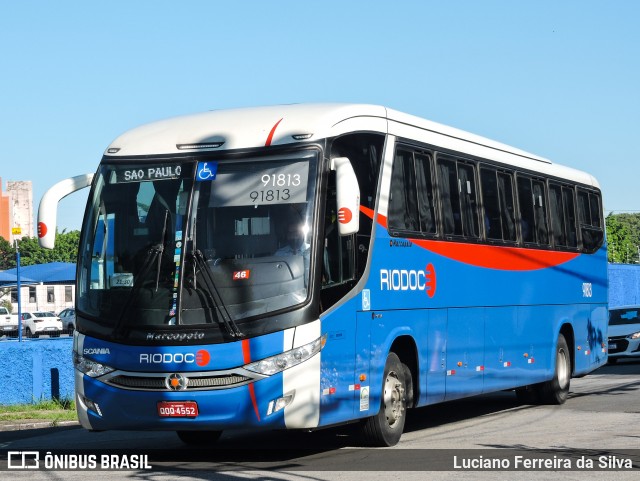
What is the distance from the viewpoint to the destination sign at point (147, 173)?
40.0ft

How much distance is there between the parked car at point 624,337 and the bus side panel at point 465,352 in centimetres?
1516

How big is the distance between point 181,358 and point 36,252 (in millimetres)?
113507

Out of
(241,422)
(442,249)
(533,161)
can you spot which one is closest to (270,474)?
(241,422)

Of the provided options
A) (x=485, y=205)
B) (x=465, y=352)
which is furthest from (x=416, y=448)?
(x=485, y=205)

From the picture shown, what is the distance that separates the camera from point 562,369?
19.7 m

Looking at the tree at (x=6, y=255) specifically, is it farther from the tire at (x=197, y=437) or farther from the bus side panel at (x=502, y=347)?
the tire at (x=197, y=437)

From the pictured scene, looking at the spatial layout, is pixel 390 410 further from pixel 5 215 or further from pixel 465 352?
pixel 5 215

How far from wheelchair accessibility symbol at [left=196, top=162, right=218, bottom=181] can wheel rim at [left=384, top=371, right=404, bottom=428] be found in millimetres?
3169

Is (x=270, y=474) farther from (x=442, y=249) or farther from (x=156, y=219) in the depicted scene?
(x=442, y=249)

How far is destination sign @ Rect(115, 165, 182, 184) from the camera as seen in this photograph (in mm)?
12195

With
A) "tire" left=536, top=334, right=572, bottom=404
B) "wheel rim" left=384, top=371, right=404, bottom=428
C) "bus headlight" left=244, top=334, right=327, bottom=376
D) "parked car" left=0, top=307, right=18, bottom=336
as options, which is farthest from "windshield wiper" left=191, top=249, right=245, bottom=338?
"parked car" left=0, top=307, right=18, bottom=336

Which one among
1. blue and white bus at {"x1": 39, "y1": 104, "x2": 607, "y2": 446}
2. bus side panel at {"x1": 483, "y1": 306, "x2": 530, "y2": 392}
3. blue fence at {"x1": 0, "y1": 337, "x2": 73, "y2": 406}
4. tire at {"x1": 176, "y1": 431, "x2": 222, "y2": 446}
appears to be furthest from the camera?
blue fence at {"x1": 0, "y1": 337, "x2": 73, "y2": 406}

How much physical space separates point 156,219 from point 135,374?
1577mm

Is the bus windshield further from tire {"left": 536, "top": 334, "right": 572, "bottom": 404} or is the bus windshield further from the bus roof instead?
tire {"left": 536, "top": 334, "right": 572, "bottom": 404}
